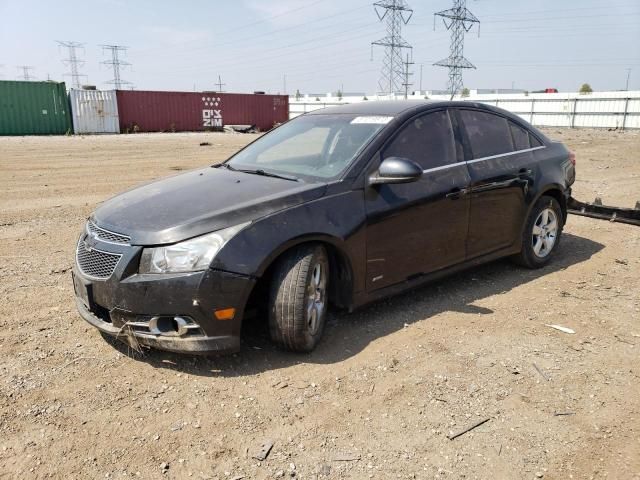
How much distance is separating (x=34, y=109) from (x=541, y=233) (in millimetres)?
29124

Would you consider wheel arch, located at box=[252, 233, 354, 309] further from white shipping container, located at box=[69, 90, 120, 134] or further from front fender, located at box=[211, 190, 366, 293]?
white shipping container, located at box=[69, 90, 120, 134]

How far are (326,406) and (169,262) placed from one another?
1.24m

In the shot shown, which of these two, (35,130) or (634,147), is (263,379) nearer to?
(634,147)

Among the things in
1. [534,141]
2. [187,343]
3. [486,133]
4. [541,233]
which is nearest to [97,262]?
[187,343]

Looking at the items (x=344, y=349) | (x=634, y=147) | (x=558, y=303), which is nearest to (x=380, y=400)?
(x=344, y=349)

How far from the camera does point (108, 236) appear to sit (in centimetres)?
348

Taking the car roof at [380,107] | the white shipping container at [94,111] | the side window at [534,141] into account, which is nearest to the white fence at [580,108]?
the white shipping container at [94,111]

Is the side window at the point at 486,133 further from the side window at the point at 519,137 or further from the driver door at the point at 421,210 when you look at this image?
the driver door at the point at 421,210

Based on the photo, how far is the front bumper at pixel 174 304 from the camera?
3180 millimetres

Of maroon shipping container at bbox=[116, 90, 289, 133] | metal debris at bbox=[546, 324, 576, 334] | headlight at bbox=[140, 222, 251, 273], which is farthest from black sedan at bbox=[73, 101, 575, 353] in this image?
maroon shipping container at bbox=[116, 90, 289, 133]

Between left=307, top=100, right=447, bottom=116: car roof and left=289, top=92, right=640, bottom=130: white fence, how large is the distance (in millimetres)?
25585

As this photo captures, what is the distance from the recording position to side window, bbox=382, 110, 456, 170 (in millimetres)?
4246

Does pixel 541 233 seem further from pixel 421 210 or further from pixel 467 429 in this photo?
pixel 467 429

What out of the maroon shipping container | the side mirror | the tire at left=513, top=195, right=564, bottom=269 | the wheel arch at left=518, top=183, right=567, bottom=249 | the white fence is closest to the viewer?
the side mirror
